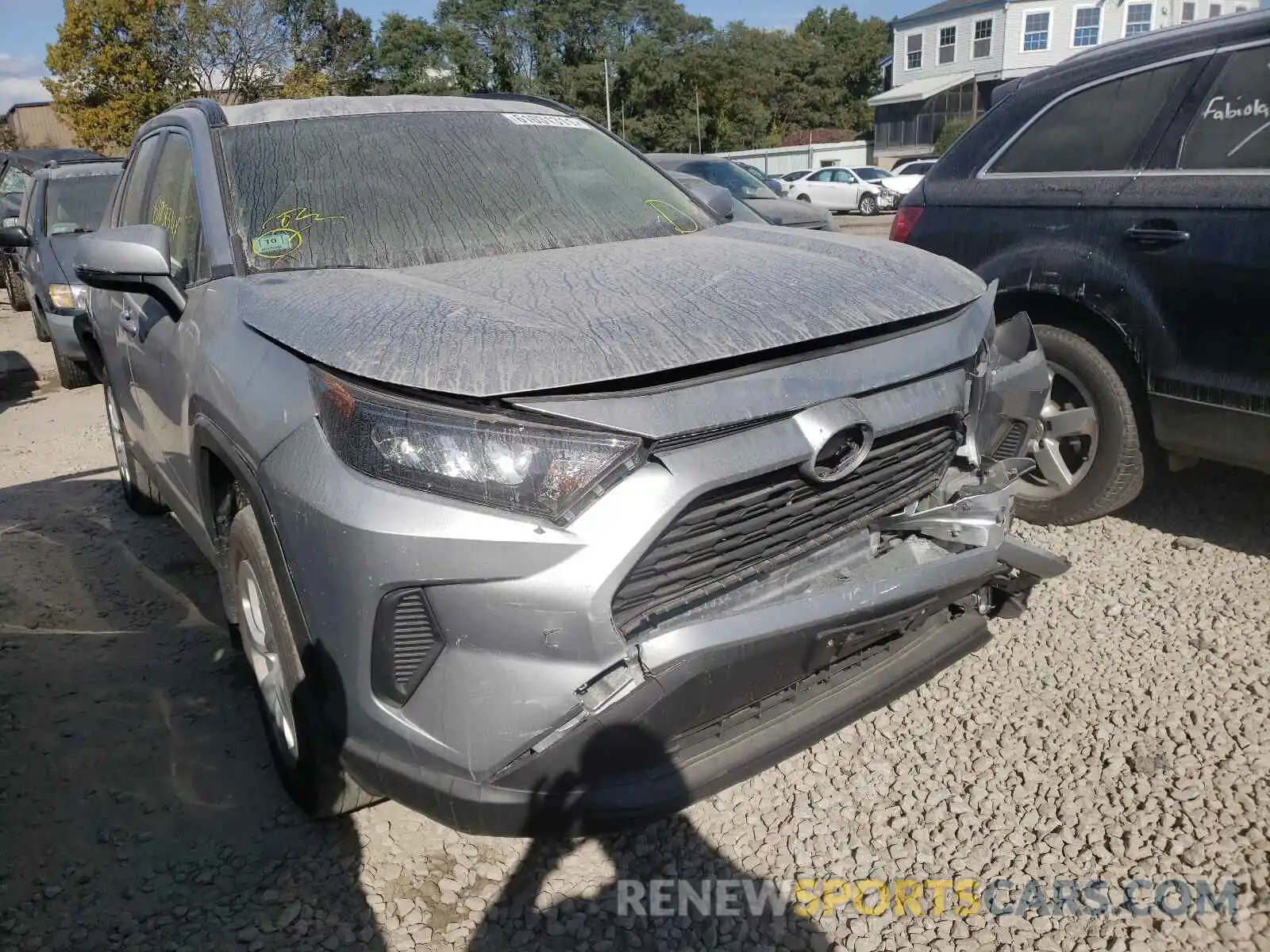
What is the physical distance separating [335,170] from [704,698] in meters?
2.08

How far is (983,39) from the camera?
41.8m

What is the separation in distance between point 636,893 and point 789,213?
364 inches

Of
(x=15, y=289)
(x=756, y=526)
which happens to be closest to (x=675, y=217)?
(x=756, y=526)

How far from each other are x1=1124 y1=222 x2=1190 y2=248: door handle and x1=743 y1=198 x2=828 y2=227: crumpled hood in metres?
6.44

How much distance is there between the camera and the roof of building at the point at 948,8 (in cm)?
4107

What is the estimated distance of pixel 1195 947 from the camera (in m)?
2.10

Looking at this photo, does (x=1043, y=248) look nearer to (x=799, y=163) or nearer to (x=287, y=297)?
(x=287, y=297)

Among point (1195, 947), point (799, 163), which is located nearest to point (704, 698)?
point (1195, 947)

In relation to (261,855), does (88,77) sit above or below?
above

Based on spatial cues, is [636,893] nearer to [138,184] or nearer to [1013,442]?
[1013,442]

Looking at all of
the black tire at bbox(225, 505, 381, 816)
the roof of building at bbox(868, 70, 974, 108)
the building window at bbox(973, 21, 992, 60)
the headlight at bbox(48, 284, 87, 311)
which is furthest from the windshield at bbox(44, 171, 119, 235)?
the building window at bbox(973, 21, 992, 60)

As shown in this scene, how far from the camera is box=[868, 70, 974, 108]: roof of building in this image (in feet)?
141

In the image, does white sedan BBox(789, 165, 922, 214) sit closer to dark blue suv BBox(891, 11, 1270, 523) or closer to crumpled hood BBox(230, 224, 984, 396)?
dark blue suv BBox(891, 11, 1270, 523)

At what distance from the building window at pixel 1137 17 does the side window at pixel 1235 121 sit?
41.1m
